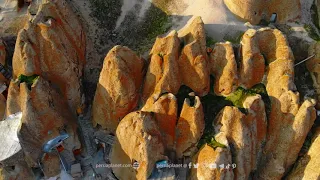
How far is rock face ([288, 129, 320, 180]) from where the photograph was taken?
25.8m

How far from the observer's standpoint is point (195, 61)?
2889 centimetres

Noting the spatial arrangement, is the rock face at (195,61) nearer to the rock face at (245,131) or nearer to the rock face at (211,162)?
the rock face at (245,131)

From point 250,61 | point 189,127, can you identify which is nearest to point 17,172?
point 189,127

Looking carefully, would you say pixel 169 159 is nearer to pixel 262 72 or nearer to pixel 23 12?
pixel 262 72

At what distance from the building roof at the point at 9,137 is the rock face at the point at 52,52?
3794mm

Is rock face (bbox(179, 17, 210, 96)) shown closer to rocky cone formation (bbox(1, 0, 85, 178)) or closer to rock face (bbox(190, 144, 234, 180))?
rock face (bbox(190, 144, 234, 180))

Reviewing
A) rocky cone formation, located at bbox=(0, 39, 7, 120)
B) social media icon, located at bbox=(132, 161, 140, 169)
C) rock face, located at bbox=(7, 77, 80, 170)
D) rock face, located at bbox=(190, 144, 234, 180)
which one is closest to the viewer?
rock face, located at bbox=(190, 144, 234, 180)

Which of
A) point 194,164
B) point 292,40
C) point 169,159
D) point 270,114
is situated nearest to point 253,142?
point 270,114

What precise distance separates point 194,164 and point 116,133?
6693mm

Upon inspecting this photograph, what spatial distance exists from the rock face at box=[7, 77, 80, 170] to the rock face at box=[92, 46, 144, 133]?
2.84 metres

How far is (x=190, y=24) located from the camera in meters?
30.9

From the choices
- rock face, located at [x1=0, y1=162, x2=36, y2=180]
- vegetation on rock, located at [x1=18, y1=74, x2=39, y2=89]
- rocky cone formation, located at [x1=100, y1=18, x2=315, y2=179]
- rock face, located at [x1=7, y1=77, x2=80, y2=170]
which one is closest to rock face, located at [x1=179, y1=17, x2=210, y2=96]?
rocky cone formation, located at [x1=100, y1=18, x2=315, y2=179]

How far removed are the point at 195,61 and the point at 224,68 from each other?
8.12ft

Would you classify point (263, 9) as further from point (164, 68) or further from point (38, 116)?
point (38, 116)
